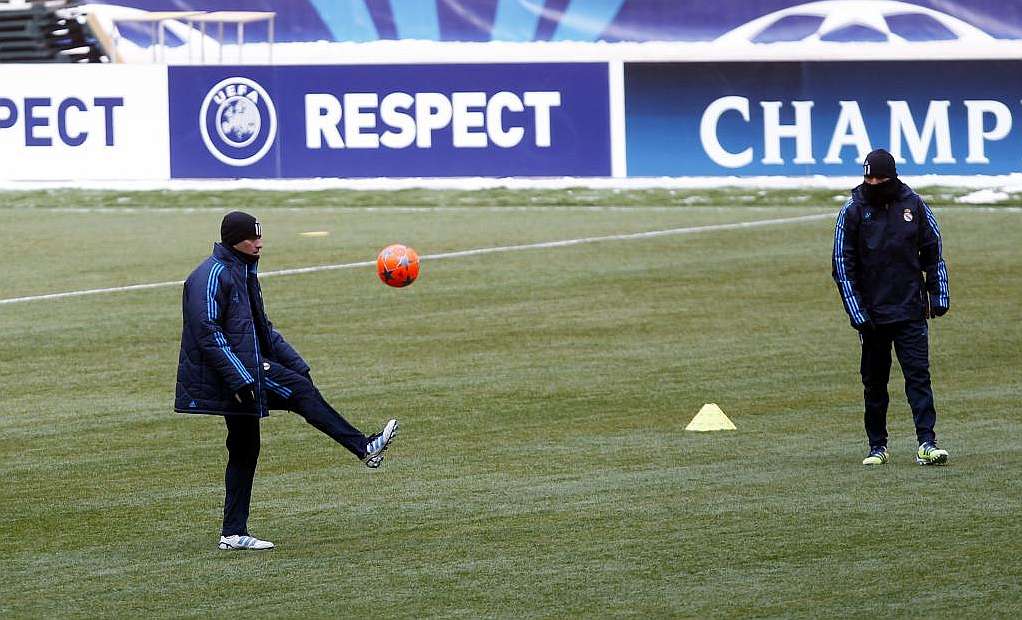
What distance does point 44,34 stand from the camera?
3656 cm

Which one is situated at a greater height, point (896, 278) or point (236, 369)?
point (896, 278)

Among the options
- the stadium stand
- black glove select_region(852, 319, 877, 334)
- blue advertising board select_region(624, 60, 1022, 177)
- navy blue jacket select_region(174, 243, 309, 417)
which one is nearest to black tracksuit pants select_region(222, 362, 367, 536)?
navy blue jacket select_region(174, 243, 309, 417)

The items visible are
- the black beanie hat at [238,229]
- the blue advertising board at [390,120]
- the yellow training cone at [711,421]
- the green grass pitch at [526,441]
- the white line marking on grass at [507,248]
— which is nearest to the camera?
the green grass pitch at [526,441]

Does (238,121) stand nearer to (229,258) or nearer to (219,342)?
(229,258)

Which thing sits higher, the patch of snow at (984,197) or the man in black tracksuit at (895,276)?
the patch of snow at (984,197)

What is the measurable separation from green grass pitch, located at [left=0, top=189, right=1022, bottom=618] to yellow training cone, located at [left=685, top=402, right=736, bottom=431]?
26 cm

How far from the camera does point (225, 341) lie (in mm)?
9305

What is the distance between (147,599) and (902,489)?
4395 millimetres

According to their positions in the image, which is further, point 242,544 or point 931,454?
point 931,454

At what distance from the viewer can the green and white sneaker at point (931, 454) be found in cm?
1149

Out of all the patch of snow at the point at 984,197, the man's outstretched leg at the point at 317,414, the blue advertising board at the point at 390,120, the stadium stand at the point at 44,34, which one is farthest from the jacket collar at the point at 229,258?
the stadium stand at the point at 44,34

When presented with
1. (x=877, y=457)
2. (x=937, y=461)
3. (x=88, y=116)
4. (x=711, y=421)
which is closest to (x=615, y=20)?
(x=88, y=116)

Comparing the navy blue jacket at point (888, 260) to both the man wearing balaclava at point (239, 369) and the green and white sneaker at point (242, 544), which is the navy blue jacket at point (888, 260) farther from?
the green and white sneaker at point (242, 544)

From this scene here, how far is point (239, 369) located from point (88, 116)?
21013mm
